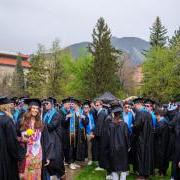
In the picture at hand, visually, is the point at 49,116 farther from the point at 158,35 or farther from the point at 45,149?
the point at 158,35

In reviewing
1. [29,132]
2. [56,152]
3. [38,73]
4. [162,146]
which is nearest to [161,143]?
[162,146]

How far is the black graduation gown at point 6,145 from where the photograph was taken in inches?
256

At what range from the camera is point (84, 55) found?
60031 mm

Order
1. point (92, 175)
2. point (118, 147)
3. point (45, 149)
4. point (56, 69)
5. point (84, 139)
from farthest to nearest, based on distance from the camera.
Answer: point (56, 69) < point (84, 139) < point (92, 175) < point (118, 147) < point (45, 149)

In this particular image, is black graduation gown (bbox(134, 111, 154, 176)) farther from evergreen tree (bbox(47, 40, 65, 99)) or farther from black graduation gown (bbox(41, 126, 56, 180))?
evergreen tree (bbox(47, 40, 65, 99))

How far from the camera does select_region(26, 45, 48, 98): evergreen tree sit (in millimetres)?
50394

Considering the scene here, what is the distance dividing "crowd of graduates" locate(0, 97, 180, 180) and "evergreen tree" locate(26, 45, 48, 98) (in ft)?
117

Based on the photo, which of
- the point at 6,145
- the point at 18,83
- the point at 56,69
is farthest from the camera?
the point at 18,83

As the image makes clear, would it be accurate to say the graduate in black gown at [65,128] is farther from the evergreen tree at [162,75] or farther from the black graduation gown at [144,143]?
the evergreen tree at [162,75]

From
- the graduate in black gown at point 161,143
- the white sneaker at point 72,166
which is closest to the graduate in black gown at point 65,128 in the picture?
the white sneaker at point 72,166

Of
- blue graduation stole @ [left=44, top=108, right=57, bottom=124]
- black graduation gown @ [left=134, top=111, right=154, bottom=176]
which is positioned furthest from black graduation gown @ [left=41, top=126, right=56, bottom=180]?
black graduation gown @ [left=134, top=111, right=154, bottom=176]

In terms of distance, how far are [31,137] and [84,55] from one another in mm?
53545

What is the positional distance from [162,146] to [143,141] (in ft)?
3.44

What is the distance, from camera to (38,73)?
52.4 m
